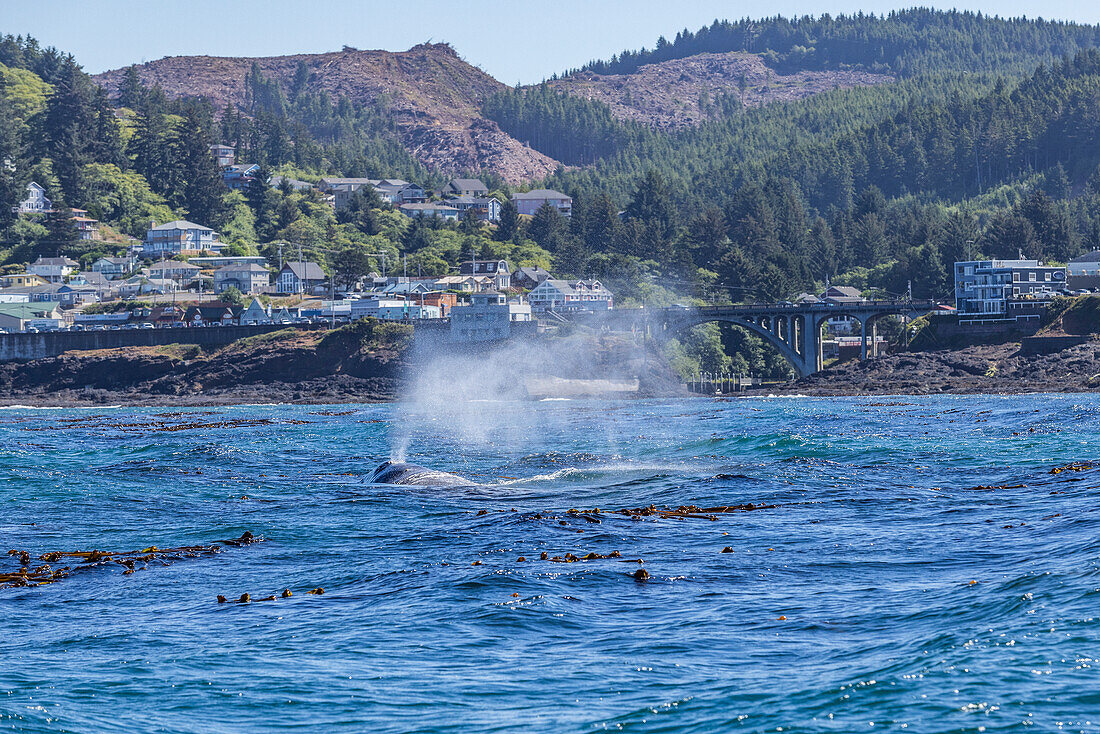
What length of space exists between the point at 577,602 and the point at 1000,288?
5129 inches

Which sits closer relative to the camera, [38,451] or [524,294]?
[38,451]

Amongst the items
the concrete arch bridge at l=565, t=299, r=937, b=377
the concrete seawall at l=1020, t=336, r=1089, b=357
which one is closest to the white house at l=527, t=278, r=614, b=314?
the concrete arch bridge at l=565, t=299, r=937, b=377

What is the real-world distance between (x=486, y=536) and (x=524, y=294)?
14174cm

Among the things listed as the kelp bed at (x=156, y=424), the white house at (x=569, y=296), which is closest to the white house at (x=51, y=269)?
the white house at (x=569, y=296)

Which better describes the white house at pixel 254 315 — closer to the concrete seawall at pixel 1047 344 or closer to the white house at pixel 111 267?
the white house at pixel 111 267

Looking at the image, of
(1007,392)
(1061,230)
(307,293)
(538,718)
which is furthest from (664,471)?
(1061,230)

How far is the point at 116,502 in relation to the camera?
41.9 m

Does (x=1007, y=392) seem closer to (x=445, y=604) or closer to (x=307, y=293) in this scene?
(x=445, y=604)

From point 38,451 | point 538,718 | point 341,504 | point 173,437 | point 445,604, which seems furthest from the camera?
point 173,437

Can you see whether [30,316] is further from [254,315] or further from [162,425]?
[162,425]

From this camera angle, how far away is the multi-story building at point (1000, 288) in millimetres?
137625

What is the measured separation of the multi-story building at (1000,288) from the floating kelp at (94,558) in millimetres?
120401

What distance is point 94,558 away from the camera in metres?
29.8

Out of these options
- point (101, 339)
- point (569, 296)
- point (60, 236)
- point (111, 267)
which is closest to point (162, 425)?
point (101, 339)
